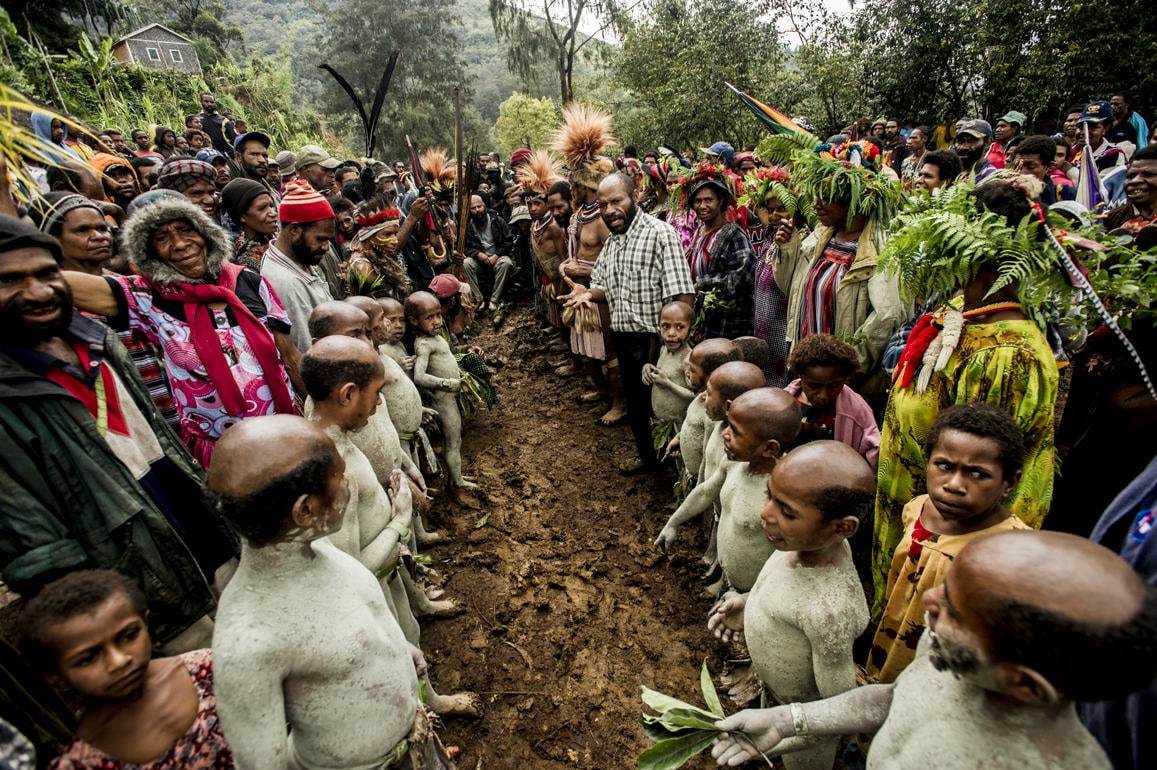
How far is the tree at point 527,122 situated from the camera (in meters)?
29.5

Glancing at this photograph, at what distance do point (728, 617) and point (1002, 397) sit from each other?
4.73 feet

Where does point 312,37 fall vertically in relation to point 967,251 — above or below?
above

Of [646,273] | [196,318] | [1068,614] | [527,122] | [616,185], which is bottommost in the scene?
[1068,614]

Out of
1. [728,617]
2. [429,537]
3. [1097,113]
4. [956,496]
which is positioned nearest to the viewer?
[956,496]

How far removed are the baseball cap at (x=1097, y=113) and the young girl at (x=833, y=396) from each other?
7.09 meters

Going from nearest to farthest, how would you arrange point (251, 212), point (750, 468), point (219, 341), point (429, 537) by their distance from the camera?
point (750, 468), point (219, 341), point (251, 212), point (429, 537)

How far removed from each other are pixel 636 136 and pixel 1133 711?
17946mm

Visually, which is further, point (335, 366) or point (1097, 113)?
point (1097, 113)

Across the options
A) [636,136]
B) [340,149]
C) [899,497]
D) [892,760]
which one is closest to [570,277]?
[899,497]

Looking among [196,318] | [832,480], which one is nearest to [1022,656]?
[832,480]

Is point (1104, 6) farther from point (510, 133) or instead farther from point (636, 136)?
point (510, 133)

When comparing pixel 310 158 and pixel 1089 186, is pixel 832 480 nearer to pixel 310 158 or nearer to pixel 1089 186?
pixel 1089 186

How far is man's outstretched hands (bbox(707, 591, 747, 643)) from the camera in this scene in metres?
2.22

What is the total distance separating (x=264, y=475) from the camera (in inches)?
56.1
